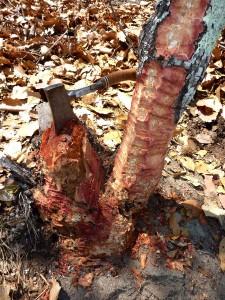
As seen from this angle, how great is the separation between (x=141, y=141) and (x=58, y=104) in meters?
0.34

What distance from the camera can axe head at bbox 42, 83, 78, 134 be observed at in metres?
1.34

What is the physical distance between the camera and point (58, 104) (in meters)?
1.39

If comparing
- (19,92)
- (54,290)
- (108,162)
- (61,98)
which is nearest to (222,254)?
(108,162)

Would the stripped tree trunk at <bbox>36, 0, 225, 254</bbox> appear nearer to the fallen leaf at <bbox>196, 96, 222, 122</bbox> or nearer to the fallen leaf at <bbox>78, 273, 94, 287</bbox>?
the fallen leaf at <bbox>78, 273, 94, 287</bbox>

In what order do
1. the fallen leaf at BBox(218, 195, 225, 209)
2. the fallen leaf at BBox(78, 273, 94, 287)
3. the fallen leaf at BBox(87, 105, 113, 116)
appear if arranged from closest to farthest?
1. the fallen leaf at BBox(78, 273, 94, 287)
2. the fallen leaf at BBox(218, 195, 225, 209)
3. the fallen leaf at BBox(87, 105, 113, 116)

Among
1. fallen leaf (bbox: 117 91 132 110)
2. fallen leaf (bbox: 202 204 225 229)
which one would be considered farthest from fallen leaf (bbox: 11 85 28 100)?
fallen leaf (bbox: 202 204 225 229)

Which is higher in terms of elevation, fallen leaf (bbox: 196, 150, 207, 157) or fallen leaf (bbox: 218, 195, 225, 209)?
fallen leaf (bbox: 196, 150, 207, 157)

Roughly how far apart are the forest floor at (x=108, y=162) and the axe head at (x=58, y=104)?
34 cm

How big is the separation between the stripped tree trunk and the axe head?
0.05 meters

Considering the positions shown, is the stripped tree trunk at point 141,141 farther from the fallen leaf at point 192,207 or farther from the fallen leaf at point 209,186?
the fallen leaf at point 209,186

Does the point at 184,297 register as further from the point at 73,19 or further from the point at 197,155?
the point at 73,19

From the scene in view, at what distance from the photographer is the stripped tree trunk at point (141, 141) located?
109cm

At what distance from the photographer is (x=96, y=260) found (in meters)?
1.70

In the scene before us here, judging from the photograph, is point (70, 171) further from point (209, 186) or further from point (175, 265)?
point (209, 186)
